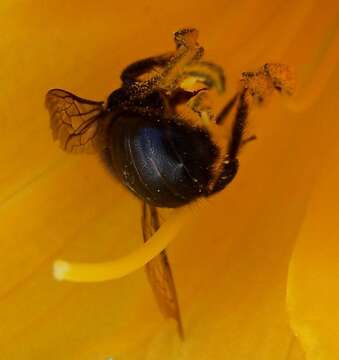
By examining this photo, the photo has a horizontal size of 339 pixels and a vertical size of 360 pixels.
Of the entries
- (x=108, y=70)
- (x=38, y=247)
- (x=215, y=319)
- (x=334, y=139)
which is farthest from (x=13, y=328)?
(x=334, y=139)

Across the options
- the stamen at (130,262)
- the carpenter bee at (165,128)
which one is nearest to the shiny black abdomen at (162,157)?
the carpenter bee at (165,128)

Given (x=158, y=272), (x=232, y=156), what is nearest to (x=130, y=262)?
(x=158, y=272)

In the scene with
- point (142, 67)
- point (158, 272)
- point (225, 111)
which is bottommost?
point (158, 272)

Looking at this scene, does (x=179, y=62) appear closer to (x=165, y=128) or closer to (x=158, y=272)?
(x=165, y=128)

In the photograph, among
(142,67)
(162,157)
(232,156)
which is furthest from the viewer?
(142,67)

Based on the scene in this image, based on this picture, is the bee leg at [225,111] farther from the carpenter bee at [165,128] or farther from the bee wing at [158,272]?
the bee wing at [158,272]

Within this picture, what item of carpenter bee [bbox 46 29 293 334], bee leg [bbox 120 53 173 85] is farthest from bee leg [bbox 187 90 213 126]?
bee leg [bbox 120 53 173 85]

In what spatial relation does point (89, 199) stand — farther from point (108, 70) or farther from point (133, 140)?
point (133, 140)
